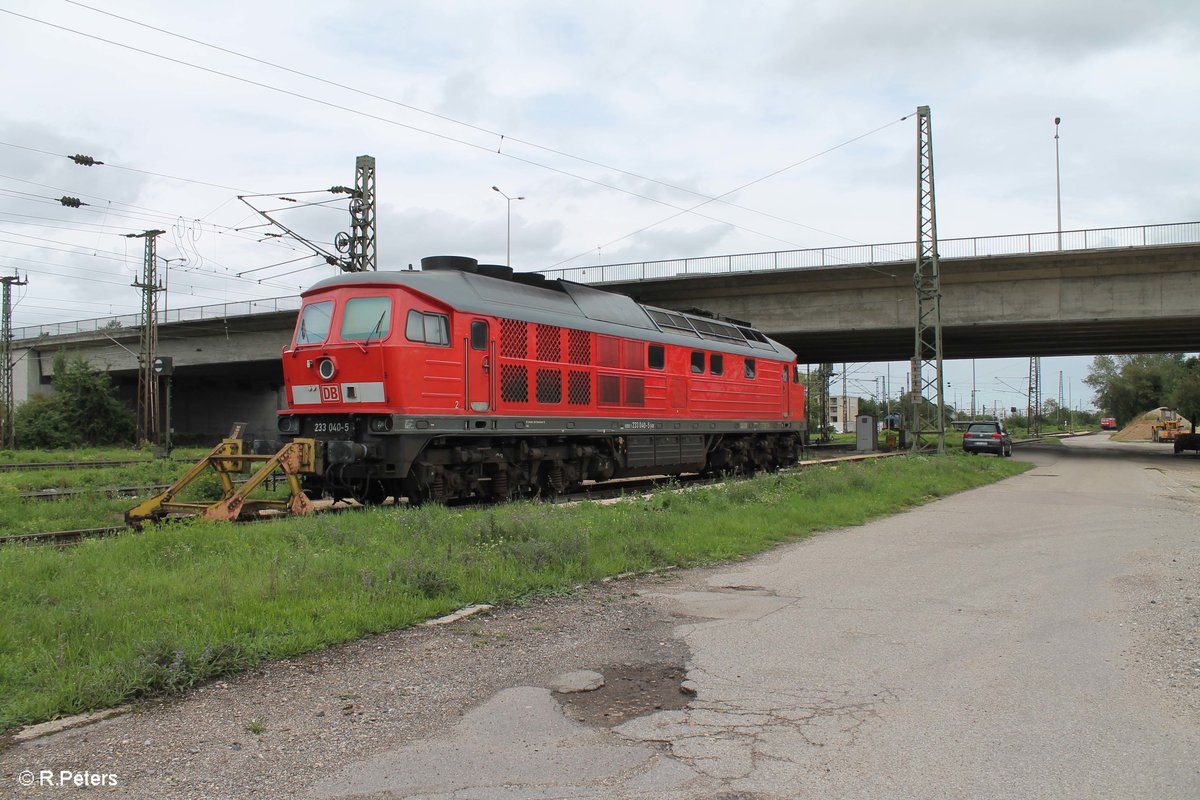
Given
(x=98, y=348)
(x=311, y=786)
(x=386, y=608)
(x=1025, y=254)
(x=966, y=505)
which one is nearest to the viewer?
(x=311, y=786)

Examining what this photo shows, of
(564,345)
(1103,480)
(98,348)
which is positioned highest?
(98,348)

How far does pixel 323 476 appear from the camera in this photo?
40.5ft

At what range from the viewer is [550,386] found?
1466 centimetres

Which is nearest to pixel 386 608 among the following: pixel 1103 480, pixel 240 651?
pixel 240 651

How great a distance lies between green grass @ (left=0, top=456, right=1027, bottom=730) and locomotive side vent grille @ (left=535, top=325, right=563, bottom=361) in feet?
11.1

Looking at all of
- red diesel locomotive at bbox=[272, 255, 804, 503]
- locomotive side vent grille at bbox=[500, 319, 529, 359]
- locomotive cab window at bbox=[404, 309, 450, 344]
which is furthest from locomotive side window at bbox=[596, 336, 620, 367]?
locomotive cab window at bbox=[404, 309, 450, 344]

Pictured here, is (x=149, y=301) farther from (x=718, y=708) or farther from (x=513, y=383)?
(x=718, y=708)

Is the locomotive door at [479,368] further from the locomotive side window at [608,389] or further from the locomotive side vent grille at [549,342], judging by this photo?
the locomotive side window at [608,389]

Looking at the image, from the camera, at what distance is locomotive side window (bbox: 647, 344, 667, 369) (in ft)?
57.4

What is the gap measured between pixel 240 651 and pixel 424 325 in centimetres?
745

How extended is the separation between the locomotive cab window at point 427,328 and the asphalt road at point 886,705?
232 inches

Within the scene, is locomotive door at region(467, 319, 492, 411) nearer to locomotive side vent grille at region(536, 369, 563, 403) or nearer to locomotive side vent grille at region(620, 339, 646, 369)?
locomotive side vent grille at region(536, 369, 563, 403)

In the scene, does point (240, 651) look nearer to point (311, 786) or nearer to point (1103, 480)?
point (311, 786)

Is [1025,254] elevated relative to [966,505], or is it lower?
elevated
